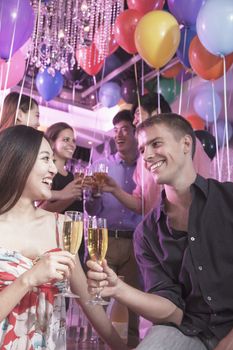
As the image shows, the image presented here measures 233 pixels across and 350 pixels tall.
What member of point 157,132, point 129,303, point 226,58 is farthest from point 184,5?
point 129,303

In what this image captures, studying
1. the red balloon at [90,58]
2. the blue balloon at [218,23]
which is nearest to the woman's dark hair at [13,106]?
the blue balloon at [218,23]

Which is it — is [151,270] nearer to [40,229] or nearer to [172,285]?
[172,285]

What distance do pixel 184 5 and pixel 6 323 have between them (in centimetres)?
257

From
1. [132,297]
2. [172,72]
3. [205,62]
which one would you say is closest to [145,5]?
[205,62]

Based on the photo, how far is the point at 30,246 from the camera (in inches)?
58.9

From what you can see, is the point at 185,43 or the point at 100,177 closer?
the point at 100,177

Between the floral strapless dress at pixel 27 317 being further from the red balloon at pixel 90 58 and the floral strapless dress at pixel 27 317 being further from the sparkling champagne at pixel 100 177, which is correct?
the red balloon at pixel 90 58

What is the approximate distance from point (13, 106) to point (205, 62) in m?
1.44

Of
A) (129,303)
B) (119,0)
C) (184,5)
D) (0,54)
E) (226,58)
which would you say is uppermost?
(119,0)

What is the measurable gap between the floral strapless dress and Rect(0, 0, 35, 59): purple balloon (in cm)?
192

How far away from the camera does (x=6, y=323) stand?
1.35 meters

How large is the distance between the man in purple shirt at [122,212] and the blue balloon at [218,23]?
750 millimetres

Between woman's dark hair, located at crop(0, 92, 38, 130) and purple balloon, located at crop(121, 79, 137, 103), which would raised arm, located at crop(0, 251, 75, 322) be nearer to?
woman's dark hair, located at crop(0, 92, 38, 130)

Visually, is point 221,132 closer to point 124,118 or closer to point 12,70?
point 124,118
